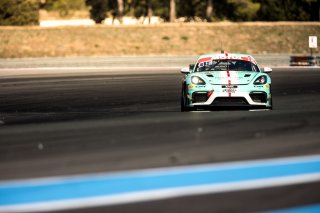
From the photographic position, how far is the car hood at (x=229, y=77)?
45.3ft

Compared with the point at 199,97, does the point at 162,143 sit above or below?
below

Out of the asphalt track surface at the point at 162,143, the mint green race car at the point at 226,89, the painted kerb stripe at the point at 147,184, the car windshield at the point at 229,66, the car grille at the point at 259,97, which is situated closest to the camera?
the painted kerb stripe at the point at 147,184

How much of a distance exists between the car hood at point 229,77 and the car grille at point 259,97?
284 millimetres

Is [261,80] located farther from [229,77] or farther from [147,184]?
[147,184]

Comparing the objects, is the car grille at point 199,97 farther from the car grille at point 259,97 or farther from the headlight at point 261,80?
the headlight at point 261,80

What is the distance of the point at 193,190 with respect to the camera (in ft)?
21.2

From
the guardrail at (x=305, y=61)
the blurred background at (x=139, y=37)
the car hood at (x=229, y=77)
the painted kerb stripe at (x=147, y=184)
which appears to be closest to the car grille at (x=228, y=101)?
the car hood at (x=229, y=77)

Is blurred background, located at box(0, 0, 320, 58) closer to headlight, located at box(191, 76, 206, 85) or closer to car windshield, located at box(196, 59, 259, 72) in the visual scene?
car windshield, located at box(196, 59, 259, 72)

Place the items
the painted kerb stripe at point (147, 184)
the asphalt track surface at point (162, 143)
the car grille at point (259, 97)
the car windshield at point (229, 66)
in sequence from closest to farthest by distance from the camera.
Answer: the painted kerb stripe at point (147, 184)
the asphalt track surface at point (162, 143)
the car grille at point (259, 97)
the car windshield at point (229, 66)

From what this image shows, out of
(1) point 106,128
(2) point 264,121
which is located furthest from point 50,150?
(2) point 264,121

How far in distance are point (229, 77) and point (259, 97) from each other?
0.71 m

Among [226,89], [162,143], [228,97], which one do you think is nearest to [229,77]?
[226,89]

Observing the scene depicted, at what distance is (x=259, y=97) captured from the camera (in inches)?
551

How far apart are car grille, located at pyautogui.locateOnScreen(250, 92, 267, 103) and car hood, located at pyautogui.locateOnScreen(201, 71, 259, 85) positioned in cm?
28
